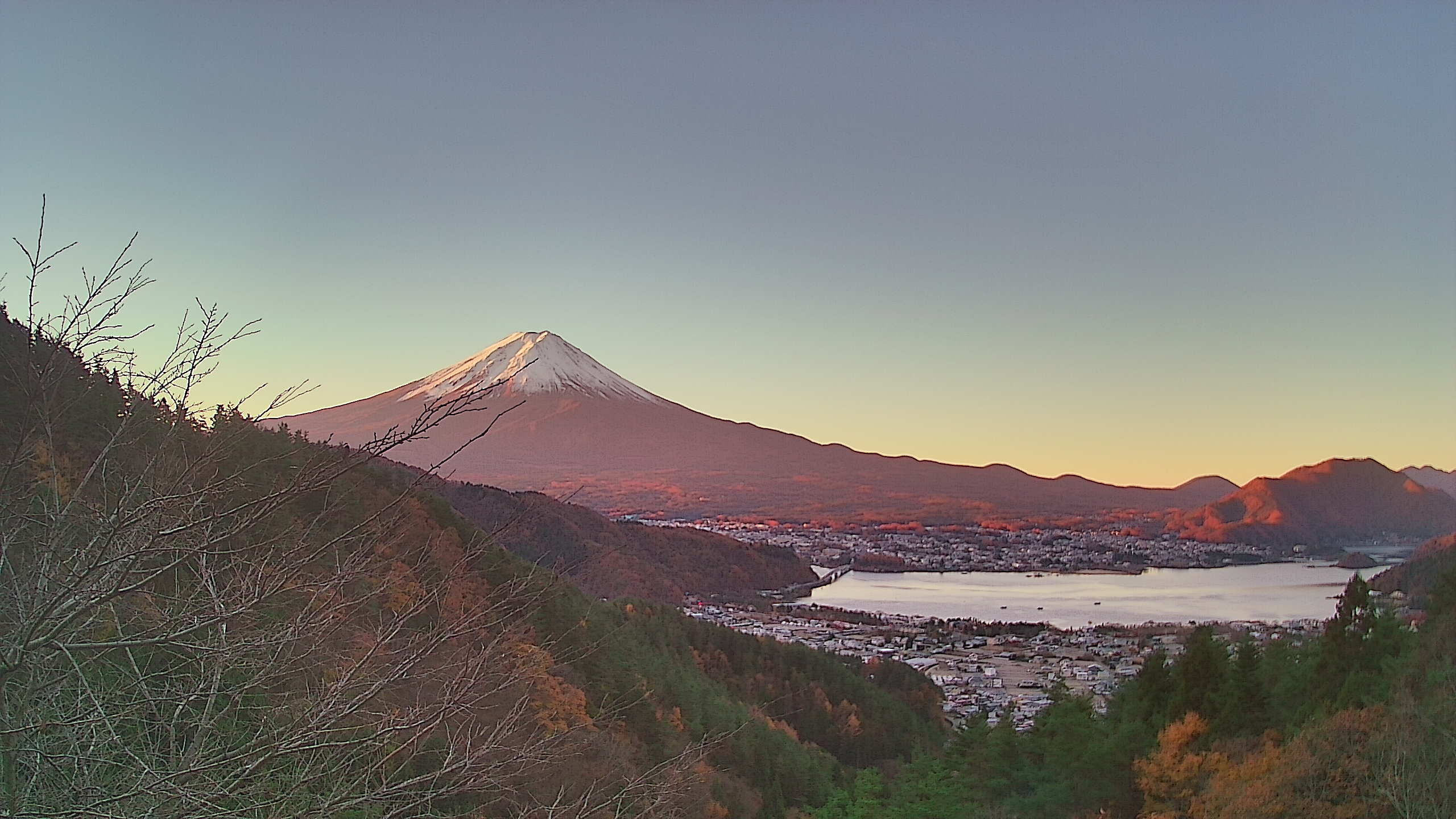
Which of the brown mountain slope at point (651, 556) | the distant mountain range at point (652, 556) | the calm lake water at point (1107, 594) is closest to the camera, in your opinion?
the brown mountain slope at point (651, 556)

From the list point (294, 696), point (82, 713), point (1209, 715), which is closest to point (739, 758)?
Result: point (1209, 715)

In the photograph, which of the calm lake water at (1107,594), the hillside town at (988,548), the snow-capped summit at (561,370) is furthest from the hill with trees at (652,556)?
the snow-capped summit at (561,370)

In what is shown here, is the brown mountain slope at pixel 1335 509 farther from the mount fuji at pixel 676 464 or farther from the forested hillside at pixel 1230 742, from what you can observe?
the forested hillside at pixel 1230 742

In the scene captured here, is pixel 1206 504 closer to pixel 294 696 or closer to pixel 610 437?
pixel 610 437

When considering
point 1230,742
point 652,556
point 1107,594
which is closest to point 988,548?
point 1107,594

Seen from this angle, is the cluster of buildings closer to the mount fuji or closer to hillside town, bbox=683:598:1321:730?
hillside town, bbox=683:598:1321:730

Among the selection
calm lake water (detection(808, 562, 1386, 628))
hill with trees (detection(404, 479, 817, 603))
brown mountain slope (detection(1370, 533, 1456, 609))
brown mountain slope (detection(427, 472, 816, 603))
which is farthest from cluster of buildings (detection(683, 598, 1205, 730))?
brown mountain slope (detection(1370, 533, 1456, 609))
